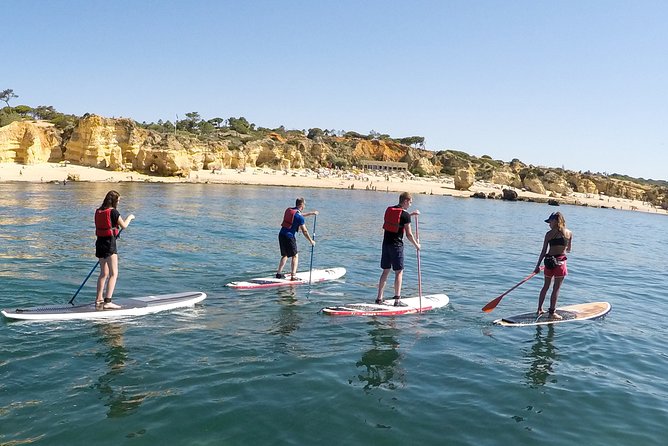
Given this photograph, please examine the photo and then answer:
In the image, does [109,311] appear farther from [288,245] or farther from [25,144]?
[25,144]

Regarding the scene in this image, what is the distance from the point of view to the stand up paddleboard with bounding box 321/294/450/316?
986 cm

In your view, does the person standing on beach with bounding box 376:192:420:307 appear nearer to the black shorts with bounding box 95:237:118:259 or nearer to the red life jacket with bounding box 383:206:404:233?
the red life jacket with bounding box 383:206:404:233

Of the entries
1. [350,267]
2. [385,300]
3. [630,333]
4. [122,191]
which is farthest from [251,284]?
[122,191]

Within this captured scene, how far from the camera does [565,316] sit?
10.3 metres

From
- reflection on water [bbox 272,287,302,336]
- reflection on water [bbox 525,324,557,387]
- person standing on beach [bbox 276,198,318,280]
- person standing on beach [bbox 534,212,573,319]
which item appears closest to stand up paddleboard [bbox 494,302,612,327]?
reflection on water [bbox 525,324,557,387]

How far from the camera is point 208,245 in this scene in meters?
18.1

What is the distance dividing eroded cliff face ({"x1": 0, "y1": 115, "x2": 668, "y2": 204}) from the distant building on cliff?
1.74 m

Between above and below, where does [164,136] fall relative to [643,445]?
above

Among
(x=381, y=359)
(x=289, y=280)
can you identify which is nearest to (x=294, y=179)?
(x=289, y=280)

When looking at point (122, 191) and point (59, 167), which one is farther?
point (59, 167)

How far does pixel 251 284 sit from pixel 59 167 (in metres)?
47.7

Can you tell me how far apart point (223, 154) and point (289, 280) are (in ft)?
199

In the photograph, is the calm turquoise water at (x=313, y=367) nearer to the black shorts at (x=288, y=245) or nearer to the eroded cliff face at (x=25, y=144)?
the black shorts at (x=288, y=245)

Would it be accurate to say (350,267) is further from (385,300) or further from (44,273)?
(44,273)
